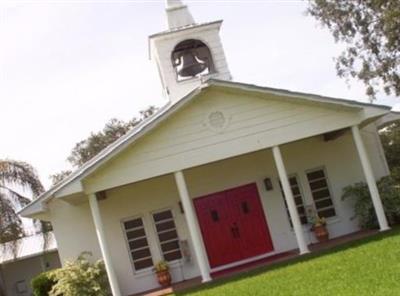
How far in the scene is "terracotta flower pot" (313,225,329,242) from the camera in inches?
691

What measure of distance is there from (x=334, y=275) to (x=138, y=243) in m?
7.71

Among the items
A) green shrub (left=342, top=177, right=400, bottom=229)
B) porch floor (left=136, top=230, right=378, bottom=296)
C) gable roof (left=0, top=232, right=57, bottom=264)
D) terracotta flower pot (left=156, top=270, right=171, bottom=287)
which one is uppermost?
gable roof (left=0, top=232, right=57, bottom=264)

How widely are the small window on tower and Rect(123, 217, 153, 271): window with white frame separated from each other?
16.0 ft

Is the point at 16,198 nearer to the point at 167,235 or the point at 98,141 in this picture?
the point at 167,235

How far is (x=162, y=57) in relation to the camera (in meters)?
19.2

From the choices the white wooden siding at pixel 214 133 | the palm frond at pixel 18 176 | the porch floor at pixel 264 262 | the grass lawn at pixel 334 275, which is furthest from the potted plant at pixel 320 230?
the palm frond at pixel 18 176

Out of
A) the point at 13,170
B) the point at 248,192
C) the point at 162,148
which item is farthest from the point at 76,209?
the point at 13,170

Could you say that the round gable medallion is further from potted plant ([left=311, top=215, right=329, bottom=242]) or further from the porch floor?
potted plant ([left=311, top=215, right=329, bottom=242])

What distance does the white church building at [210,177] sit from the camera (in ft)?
51.2

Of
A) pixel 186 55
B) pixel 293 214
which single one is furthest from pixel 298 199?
pixel 186 55

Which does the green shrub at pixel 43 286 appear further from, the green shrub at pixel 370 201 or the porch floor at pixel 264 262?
the green shrub at pixel 370 201

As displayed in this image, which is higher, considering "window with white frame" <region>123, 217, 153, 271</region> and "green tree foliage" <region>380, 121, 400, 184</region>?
"green tree foliage" <region>380, 121, 400, 184</region>

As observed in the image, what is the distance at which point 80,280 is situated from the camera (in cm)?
1580

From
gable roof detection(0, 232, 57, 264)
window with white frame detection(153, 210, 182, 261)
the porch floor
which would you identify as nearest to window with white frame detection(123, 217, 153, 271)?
window with white frame detection(153, 210, 182, 261)
